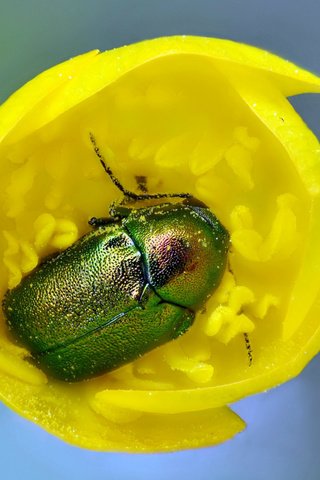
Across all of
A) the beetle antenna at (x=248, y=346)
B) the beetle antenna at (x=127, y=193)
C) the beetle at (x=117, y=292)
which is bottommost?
the beetle antenna at (x=248, y=346)

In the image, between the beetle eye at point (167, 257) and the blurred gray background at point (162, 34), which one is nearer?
the beetle eye at point (167, 257)

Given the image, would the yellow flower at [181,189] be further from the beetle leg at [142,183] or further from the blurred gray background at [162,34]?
the blurred gray background at [162,34]

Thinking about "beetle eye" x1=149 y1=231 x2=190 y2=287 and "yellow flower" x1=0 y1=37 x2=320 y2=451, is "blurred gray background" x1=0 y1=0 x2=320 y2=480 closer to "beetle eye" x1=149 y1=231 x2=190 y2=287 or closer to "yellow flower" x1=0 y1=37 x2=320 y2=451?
"yellow flower" x1=0 y1=37 x2=320 y2=451

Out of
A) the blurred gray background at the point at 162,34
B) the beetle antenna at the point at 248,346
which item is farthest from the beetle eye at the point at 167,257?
the blurred gray background at the point at 162,34

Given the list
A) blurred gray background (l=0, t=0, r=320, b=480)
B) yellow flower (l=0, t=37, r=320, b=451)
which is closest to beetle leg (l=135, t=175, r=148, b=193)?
yellow flower (l=0, t=37, r=320, b=451)

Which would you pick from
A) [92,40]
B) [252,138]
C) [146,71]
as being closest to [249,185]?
[252,138]

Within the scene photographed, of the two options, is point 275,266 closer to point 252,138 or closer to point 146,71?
point 252,138

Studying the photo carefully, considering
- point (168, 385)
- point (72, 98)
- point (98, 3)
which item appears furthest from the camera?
point (98, 3)
